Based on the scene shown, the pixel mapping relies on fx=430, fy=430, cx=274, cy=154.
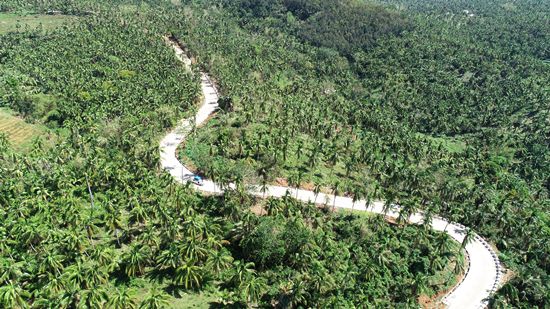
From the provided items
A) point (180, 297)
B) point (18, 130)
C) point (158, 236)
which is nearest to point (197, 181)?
point (158, 236)

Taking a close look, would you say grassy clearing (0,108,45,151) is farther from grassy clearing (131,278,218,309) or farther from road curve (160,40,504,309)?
grassy clearing (131,278,218,309)

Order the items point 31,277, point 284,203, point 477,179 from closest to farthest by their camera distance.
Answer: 1. point 31,277
2. point 284,203
3. point 477,179

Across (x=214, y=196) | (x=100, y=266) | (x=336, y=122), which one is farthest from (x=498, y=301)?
(x=336, y=122)

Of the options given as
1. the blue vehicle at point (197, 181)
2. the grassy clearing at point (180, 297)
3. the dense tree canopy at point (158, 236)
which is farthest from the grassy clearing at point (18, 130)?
the grassy clearing at point (180, 297)

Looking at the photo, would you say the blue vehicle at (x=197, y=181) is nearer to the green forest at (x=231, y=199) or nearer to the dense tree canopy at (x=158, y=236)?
the dense tree canopy at (x=158, y=236)

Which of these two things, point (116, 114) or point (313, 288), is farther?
point (116, 114)

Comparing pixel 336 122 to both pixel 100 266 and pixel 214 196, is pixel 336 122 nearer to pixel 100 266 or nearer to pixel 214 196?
pixel 214 196
